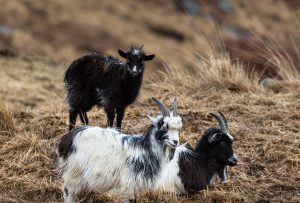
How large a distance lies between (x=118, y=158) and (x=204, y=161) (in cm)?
154

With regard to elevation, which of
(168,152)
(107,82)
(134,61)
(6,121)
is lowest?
(168,152)

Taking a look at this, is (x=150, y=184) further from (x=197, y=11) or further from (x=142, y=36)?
(x=197, y=11)

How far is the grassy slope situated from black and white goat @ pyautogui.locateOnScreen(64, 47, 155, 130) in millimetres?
794

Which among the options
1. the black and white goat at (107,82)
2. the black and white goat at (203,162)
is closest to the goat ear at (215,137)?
the black and white goat at (203,162)

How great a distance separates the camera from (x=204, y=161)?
27.2ft

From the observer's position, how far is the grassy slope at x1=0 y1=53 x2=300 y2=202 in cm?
798

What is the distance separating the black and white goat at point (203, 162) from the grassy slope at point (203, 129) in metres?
0.17

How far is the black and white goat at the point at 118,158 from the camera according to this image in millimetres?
7016

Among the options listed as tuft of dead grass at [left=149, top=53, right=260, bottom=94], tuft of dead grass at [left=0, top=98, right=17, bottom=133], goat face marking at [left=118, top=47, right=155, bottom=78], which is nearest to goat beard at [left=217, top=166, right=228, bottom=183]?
goat face marking at [left=118, top=47, right=155, bottom=78]

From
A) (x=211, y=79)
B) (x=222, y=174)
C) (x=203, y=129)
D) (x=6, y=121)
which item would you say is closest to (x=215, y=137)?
(x=222, y=174)

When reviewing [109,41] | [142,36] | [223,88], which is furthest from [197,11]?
[223,88]

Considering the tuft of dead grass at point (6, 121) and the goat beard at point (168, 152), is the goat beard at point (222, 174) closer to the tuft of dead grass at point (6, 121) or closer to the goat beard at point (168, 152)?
the goat beard at point (168, 152)

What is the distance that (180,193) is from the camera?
795cm

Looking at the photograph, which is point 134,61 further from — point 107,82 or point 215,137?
point 215,137
